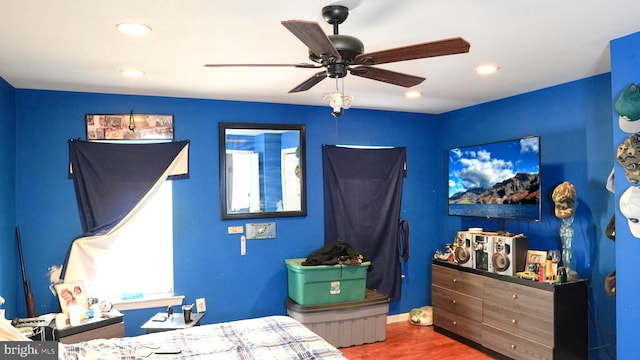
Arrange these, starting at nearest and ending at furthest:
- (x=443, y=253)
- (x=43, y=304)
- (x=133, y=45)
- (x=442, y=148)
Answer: (x=133, y=45) → (x=43, y=304) → (x=443, y=253) → (x=442, y=148)

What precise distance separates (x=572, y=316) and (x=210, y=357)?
2.75 metres

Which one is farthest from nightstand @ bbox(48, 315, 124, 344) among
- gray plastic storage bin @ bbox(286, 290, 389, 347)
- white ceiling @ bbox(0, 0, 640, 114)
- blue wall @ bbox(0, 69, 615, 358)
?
white ceiling @ bbox(0, 0, 640, 114)

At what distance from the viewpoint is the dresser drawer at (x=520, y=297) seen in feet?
10.9

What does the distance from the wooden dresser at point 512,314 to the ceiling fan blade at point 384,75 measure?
208 cm

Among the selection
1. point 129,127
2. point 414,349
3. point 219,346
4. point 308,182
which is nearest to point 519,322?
point 414,349

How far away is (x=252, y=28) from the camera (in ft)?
7.72

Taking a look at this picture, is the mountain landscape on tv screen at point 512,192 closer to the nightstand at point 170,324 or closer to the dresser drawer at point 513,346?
the dresser drawer at point 513,346

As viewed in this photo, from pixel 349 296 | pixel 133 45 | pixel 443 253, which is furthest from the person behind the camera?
pixel 443 253

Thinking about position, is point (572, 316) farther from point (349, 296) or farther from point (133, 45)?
point (133, 45)

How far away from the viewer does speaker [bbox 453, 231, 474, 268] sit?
4.14m

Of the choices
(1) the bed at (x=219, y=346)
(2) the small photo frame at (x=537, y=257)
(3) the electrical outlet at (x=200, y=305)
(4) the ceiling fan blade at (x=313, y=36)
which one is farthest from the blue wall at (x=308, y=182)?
(4) the ceiling fan blade at (x=313, y=36)

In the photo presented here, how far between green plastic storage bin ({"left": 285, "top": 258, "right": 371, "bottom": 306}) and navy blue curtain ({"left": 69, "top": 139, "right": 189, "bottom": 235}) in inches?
62.9

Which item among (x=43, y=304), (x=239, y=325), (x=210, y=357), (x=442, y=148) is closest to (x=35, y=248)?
(x=43, y=304)

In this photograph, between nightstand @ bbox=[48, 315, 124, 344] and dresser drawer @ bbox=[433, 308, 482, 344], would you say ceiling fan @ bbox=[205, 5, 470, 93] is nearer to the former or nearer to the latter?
nightstand @ bbox=[48, 315, 124, 344]
